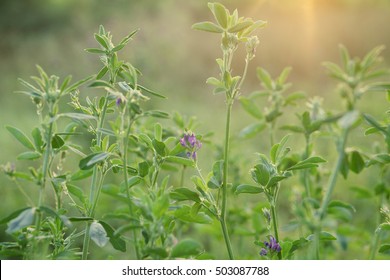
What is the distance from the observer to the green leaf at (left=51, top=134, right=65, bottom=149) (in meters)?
1.02

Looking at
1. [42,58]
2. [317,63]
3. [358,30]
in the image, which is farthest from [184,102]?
[358,30]

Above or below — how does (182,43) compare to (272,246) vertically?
above

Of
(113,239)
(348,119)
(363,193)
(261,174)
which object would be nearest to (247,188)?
(261,174)

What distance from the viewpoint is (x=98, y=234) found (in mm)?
951

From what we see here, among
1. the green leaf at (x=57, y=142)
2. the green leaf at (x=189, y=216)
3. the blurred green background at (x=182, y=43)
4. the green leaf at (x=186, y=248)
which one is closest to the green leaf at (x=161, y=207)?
the green leaf at (x=186, y=248)

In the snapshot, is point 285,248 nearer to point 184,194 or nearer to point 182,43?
point 184,194

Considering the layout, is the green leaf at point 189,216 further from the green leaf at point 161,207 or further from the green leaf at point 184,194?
the green leaf at point 161,207

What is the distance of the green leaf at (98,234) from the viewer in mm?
933

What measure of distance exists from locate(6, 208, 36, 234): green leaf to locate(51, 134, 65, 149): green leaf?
173 mm

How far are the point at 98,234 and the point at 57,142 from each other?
0.20m

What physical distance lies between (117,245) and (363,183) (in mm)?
2370

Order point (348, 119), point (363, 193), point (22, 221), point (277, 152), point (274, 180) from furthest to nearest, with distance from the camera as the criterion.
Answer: point (363, 193) → point (277, 152) → point (274, 180) → point (22, 221) → point (348, 119)

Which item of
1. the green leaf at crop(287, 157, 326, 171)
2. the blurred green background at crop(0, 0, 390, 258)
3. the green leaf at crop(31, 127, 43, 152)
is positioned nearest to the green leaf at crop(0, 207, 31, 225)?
the green leaf at crop(31, 127, 43, 152)

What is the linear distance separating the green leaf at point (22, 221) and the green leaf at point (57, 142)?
0.17 m
